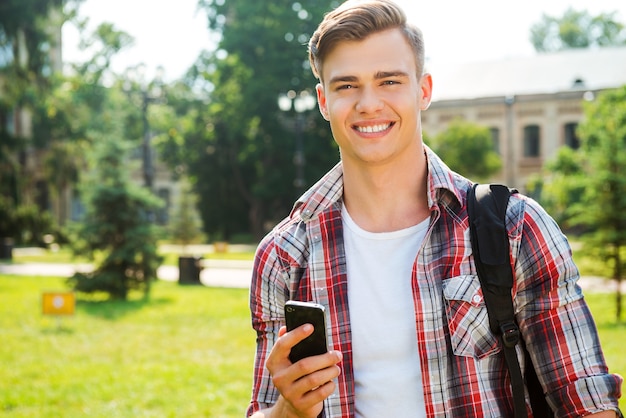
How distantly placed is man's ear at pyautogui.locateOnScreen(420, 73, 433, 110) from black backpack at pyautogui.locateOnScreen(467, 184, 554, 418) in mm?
524

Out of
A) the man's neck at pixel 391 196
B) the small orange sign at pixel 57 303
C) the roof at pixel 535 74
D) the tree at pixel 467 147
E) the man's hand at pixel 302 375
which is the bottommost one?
the small orange sign at pixel 57 303

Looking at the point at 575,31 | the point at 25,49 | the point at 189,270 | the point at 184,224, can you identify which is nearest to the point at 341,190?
the point at 189,270

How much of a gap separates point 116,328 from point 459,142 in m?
30.1

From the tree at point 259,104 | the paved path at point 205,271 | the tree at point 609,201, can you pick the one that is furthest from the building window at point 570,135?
the tree at point 609,201

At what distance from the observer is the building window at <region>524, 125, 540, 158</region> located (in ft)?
158

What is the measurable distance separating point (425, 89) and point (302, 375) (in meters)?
1.11

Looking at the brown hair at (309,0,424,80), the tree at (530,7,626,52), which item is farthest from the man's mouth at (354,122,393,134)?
the tree at (530,7,626,52)

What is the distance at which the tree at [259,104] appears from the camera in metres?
36.5

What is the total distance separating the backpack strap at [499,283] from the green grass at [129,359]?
539 centimetres

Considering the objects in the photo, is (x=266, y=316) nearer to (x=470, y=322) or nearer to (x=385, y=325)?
(x=385, y=325)

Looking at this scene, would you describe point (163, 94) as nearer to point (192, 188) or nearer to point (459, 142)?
point (192, 188)

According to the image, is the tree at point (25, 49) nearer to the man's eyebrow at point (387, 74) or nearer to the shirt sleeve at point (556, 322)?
the man's eyebrow at point (387, 74)

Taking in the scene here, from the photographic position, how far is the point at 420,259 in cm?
226

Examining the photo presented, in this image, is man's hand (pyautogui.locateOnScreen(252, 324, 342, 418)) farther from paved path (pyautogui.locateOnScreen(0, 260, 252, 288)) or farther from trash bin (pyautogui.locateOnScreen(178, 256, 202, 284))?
trash bin (pyautogui.locateOnScreen(178, 256, 202, 284))
